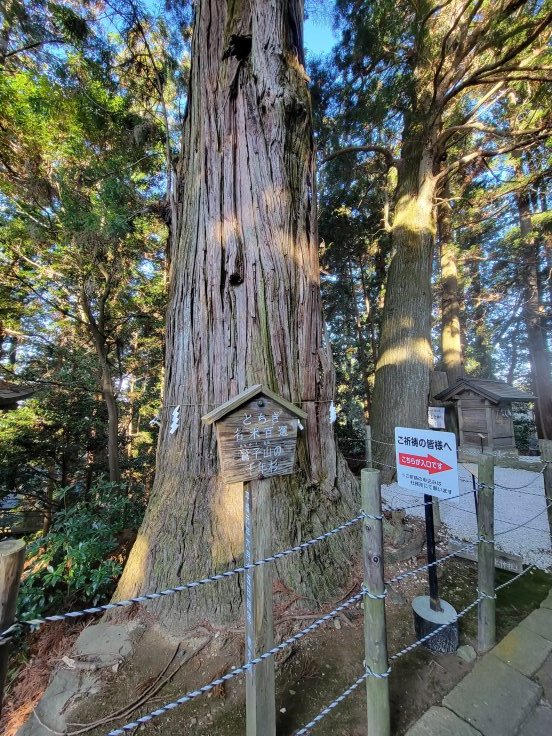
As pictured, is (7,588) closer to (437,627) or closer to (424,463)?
(424,463)

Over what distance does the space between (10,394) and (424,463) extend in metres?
5.51

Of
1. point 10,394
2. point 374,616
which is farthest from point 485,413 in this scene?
point 10,394

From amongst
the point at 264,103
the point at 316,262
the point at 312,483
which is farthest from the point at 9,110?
the point at 312,483

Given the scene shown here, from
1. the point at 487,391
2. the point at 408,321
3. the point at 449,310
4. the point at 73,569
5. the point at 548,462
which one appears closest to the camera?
the point at 73,569

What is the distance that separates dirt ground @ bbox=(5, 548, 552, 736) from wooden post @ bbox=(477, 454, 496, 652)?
142 millimetres

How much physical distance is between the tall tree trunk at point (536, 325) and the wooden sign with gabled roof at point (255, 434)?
1193cm

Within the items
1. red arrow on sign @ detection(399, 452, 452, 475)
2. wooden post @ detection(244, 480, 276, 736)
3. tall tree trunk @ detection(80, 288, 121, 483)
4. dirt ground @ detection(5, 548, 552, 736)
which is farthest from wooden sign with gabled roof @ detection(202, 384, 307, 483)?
tall tree trunk @ detection(80, 288, 121, 483)

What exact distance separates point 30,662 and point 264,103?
4640 millimetres

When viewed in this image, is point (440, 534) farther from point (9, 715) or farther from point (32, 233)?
point (32, 233)

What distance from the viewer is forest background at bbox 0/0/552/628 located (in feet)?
14.7

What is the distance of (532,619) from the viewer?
222 cm

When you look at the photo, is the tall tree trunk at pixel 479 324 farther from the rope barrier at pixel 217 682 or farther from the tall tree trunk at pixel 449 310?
the rope barrier at pixel 217 682

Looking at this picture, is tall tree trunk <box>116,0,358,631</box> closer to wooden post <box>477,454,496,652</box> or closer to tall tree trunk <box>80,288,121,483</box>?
wooden post <box>477,454,496,652</box>

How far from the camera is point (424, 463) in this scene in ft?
6.57
